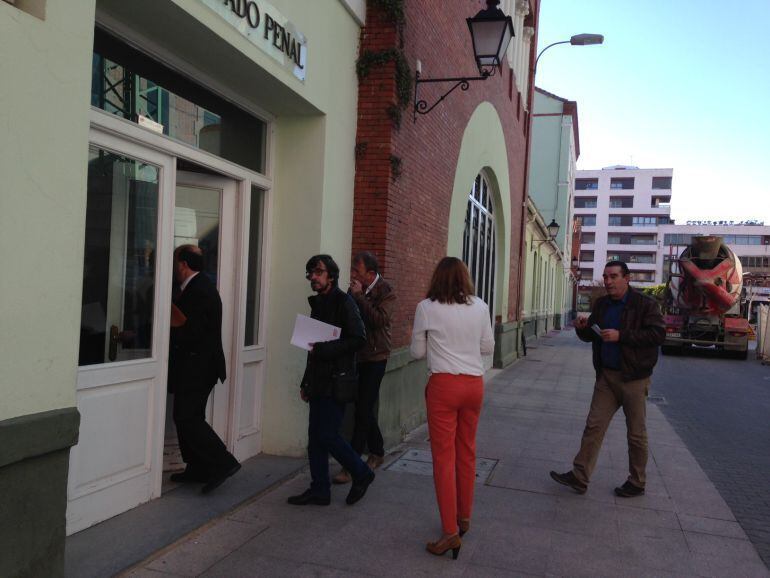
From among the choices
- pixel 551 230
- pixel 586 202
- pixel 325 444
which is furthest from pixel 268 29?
pixel 586 202

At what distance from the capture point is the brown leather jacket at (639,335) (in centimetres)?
502

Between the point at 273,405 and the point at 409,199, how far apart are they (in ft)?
8.61

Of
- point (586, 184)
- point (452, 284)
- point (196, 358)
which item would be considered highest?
point (586, 184)

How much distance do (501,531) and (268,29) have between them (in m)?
3.96

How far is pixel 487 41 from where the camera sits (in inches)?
265

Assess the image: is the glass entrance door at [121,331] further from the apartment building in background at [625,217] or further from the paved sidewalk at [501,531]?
the apartment building in background at [625,217]

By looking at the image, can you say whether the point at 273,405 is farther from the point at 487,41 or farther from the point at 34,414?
the point at 487,41

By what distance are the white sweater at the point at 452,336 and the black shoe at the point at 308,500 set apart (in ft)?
4.66

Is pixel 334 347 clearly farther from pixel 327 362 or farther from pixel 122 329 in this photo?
pixel 122 329

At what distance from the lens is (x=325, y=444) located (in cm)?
452

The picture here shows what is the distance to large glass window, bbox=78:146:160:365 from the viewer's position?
396 centimetres

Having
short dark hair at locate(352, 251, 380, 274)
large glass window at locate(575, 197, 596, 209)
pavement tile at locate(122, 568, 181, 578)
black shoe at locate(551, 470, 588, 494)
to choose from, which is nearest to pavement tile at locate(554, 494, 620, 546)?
black shoe at locate(551, 470, 588, 494)

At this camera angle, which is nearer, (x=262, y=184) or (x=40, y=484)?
(x=40, y=484)

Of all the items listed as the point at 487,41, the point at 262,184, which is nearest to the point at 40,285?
the point at 262,184
